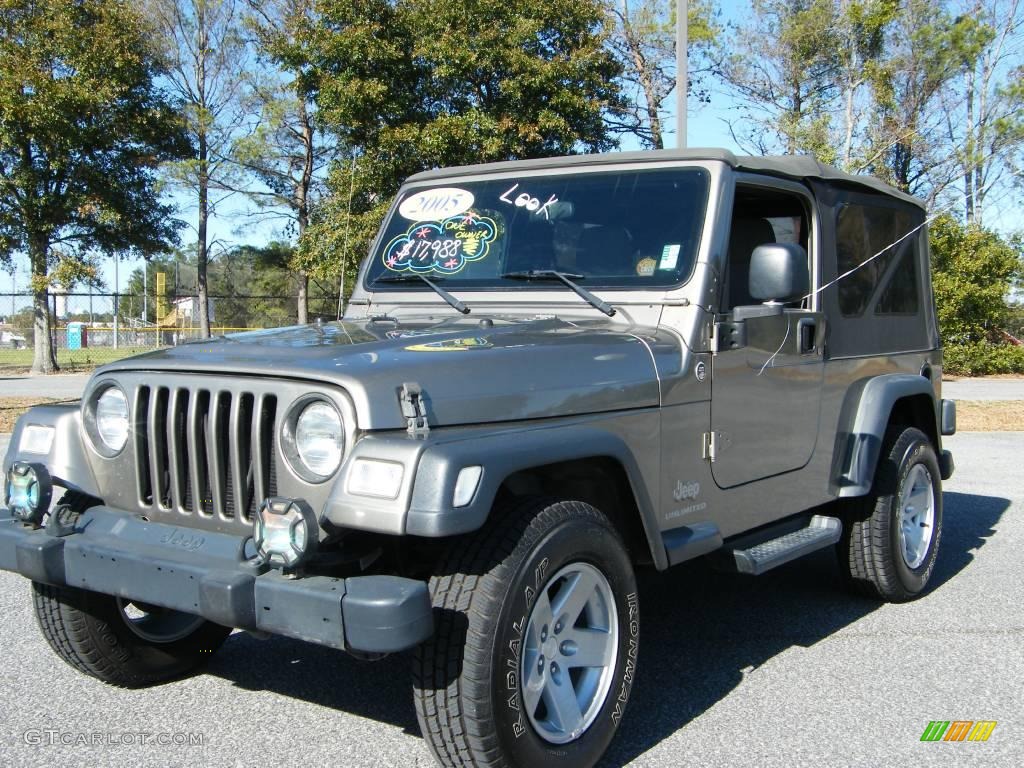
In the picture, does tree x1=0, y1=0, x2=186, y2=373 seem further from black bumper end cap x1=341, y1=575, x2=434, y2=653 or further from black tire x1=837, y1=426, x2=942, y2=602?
black bumper end cap x1=341, y1=575, x2=434, y2=653

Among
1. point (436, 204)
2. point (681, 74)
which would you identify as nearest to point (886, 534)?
point (436, 204)

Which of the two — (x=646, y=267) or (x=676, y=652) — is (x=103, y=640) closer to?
(x=676, y=652)

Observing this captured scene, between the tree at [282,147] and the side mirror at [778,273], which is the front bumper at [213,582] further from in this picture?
the tree at [282,147]

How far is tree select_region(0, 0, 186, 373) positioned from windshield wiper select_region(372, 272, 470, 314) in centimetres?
1880

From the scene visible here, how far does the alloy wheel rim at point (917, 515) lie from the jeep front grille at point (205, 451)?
3549mm

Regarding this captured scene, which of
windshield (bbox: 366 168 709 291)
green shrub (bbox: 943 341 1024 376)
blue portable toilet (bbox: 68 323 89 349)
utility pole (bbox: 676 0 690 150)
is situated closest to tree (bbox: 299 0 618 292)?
utility pole (bbox: 676 0 690 150)

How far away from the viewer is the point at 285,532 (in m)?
2.56

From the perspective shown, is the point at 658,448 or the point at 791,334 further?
the point at 791,334

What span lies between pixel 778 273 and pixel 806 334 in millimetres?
660

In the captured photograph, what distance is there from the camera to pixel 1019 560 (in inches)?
231

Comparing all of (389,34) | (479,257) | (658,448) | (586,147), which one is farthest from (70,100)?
(658,448)

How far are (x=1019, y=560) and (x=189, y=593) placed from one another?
5094 millimetres

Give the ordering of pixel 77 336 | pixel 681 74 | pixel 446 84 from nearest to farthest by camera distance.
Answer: pixel 681 74
pixel 446 84
pixel 77 336

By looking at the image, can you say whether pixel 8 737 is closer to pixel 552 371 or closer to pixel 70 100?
pixel 552 371
